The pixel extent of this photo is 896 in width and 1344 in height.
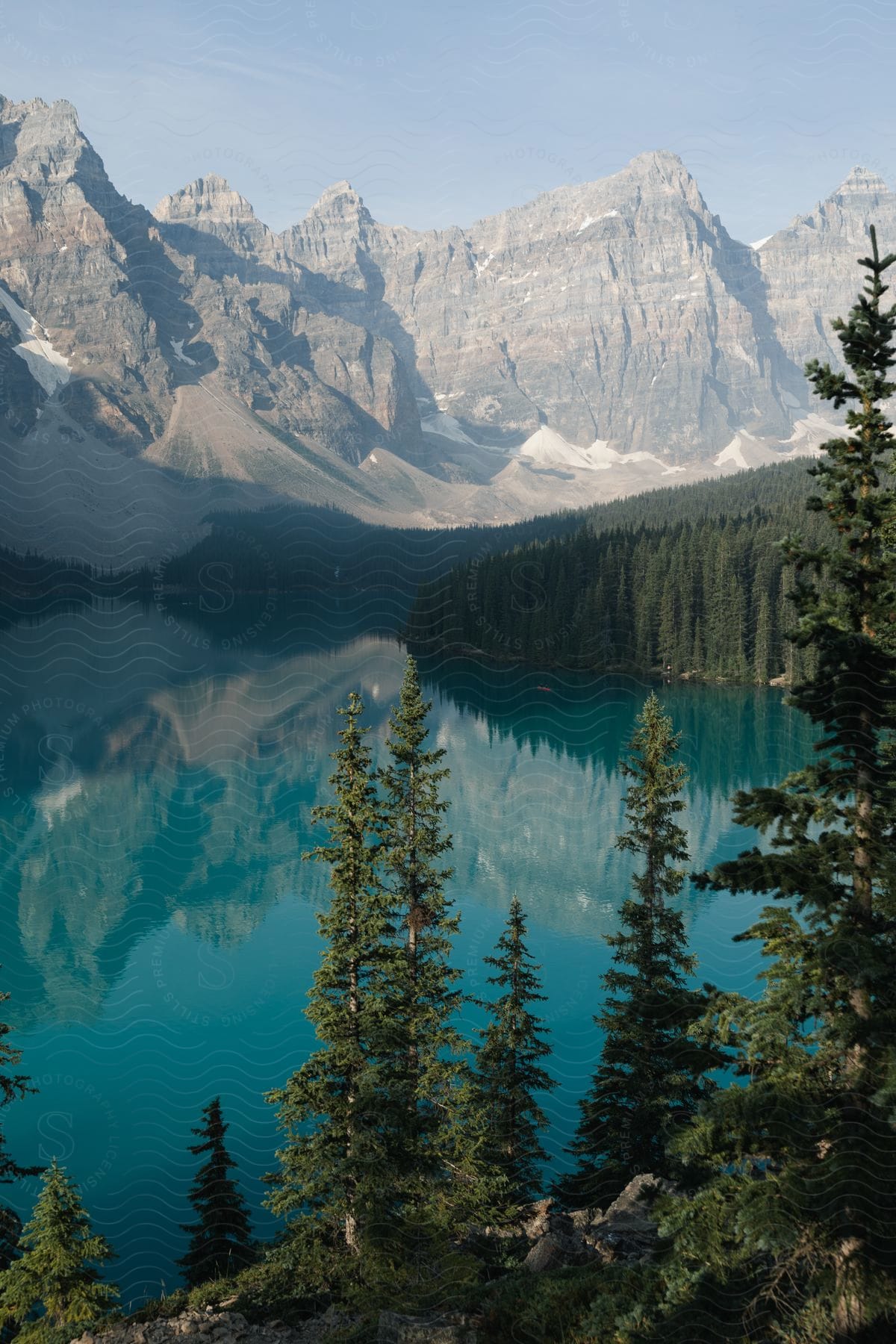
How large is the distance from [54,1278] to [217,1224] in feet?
15.2

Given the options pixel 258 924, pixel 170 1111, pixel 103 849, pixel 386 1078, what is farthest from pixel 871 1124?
pixel 103 849

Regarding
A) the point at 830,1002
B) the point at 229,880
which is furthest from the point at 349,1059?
the point at 229,880

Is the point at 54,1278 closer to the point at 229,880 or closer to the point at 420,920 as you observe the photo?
the point at 420,920

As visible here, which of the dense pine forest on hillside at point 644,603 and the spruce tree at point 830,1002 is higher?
the dense pine forest on hillside at point 644,603

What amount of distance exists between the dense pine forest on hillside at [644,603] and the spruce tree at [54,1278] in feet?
334

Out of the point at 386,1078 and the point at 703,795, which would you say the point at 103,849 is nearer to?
the point at 703,795

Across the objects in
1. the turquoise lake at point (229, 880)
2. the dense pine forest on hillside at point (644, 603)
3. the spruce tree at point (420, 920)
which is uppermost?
the dense pine forest on hillside at point (644, 603)

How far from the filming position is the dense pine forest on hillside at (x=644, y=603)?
117688mm

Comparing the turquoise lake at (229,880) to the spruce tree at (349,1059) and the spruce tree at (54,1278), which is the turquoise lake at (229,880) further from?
the spruce tree at (349,1059)

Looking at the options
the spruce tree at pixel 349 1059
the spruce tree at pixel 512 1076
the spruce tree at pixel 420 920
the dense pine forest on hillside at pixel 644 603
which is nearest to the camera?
the spruce tree at pixel 349 1059

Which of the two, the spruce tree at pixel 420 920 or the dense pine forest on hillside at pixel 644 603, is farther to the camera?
the dense pine forest on hillside at pixel 644 603

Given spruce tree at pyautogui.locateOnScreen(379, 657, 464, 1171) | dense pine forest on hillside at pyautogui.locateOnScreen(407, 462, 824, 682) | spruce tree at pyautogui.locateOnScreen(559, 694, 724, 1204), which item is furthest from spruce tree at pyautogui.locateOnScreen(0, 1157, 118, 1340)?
dense pine forest on hillside at pyautogui.locateOnScreen(407, 462, 824, 682)

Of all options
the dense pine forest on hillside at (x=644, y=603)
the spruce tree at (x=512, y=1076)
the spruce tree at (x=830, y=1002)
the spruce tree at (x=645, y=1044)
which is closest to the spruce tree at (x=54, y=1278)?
the spruce tree at (x=512, y=1076)

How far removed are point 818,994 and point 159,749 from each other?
285 ft
